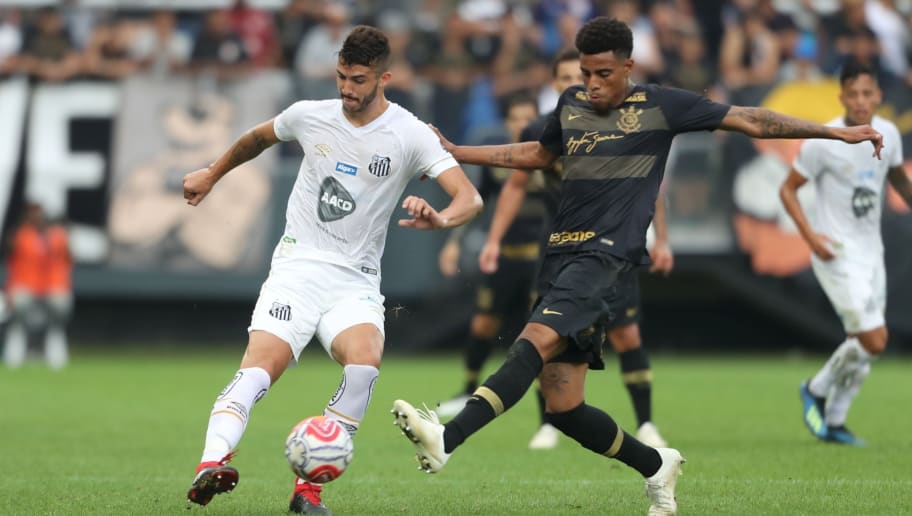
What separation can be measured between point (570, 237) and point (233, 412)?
196cm

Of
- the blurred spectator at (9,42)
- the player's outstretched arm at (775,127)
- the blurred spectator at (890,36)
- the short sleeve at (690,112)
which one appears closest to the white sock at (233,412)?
the short sleeve at (690,112)

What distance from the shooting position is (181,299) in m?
22.5

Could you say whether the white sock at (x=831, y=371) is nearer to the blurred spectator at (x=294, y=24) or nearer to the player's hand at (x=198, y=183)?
the player's hand at (x=198, y=183)

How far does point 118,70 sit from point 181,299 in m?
3.55

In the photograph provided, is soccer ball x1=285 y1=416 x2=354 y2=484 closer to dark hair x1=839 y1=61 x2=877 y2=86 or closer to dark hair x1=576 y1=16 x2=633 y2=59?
dark hair x1=576 y1=16 x2=633 y2=59

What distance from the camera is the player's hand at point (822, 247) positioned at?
441 inches

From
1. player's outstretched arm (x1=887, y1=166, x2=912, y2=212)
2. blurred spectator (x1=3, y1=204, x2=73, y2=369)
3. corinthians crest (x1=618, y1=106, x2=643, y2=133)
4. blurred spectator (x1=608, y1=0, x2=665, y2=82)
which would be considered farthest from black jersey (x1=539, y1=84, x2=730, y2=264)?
blurred spectator (x1=3, y1=204, x2=73, y2=369)

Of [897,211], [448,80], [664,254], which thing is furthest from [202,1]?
[664,254]

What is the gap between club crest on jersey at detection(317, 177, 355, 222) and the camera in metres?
7.92

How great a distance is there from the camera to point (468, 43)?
891 inches

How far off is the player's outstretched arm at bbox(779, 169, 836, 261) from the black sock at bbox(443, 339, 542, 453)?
428 cm

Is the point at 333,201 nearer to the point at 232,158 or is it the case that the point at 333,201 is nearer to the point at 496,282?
the point at 232,158

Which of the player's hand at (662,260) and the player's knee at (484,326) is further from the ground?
the player's hand at (662,260)

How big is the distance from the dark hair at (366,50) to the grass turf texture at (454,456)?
92.9 inches
